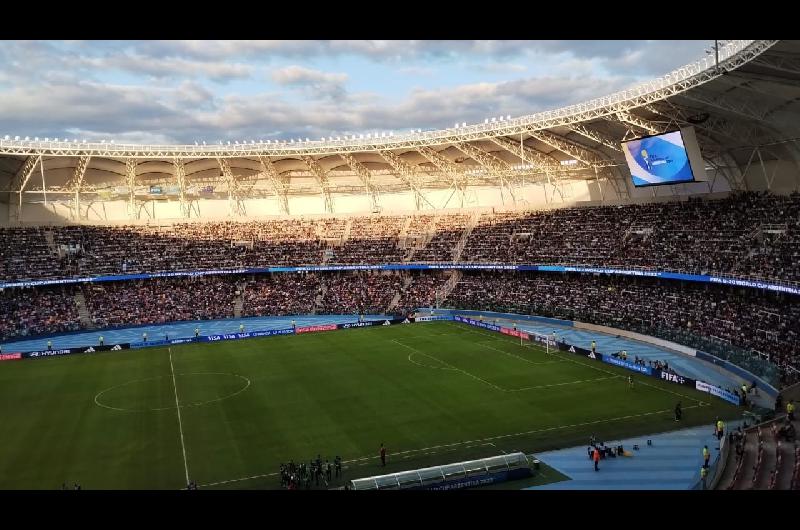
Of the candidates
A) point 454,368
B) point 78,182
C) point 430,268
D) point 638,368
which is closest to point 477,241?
point 430,268

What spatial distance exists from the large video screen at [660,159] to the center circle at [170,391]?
33.2 m

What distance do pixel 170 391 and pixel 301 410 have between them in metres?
10.3

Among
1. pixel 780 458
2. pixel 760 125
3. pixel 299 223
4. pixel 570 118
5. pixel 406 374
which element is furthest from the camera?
pixel 299 223

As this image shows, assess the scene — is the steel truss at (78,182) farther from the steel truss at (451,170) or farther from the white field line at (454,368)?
the white field line at (454,368)

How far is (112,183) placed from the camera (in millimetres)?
79000

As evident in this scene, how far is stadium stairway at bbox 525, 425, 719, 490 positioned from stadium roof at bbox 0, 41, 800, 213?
19491 mm

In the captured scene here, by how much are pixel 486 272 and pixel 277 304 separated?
23807 mm

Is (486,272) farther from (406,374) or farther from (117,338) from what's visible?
(117,338)

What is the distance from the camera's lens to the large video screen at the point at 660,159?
47.4m

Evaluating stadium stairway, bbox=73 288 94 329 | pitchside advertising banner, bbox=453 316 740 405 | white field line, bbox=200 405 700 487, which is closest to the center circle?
white field line, bbox=200 405 700 487

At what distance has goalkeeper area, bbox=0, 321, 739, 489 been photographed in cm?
2933

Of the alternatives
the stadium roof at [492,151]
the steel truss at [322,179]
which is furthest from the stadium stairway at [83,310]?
the steel truss at [322,179]

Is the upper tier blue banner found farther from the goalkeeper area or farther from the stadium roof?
the goalkeeper area
